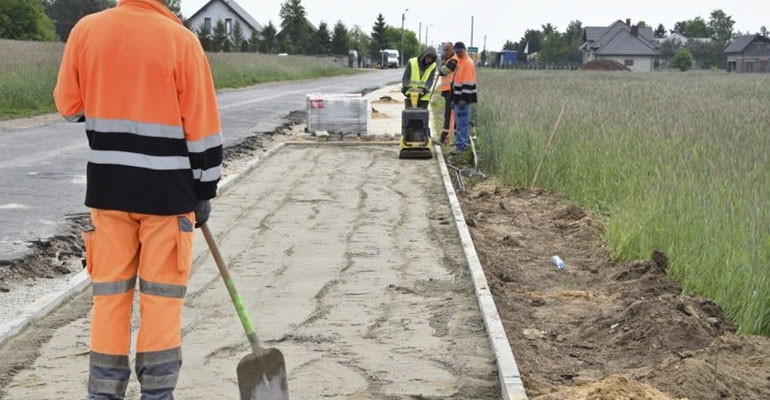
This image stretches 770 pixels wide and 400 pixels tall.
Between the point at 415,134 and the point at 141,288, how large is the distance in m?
11.9

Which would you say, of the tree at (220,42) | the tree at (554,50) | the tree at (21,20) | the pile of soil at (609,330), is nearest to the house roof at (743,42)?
the tree at (554,50)

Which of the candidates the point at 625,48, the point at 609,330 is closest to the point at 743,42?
the point at 625,48

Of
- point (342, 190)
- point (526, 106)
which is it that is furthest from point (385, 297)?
point (526, 106)

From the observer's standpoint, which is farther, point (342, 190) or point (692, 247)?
point (342, 190)

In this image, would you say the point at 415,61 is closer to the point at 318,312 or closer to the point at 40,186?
the point at 40,186

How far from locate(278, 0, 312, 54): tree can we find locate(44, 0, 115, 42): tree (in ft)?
74.6

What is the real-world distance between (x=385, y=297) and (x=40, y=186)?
6.39 m

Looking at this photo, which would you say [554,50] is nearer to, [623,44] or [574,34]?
[623,44]

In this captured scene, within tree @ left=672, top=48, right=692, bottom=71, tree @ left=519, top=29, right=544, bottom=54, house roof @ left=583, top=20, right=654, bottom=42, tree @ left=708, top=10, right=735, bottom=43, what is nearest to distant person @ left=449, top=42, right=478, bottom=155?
tree @ left=672, top=48, right=692, bottom=71

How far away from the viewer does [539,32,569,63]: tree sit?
5098 inches

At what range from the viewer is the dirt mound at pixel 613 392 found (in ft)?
15.2

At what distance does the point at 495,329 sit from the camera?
6.05m

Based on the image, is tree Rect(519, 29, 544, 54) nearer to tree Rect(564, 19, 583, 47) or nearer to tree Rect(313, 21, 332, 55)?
tree Rect(564, 19, 583, 47)

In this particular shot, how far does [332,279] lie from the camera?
7.67 metres
